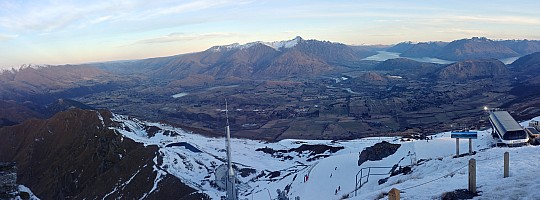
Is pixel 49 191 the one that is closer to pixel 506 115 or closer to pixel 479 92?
pixel 506 115

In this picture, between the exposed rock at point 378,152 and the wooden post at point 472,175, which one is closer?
the wooden post at point 472,175

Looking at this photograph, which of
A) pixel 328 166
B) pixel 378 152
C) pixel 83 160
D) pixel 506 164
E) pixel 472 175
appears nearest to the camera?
pixel 472 175

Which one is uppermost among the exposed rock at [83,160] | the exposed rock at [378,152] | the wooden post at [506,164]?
the wooden post at [506,164]

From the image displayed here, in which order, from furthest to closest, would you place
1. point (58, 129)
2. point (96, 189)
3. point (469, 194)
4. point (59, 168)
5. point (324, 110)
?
1. point (324, 110)
2. point (58, 129)
3. point (59, 168)
4. point (96, 189)
5. point (469, 194)

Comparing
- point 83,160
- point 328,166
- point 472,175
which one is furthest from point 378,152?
point 83,160

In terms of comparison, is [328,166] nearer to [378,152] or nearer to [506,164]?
[378,152]

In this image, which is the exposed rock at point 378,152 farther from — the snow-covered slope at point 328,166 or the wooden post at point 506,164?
the wooden post at point 506,164

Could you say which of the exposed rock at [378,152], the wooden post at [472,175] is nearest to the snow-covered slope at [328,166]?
the wooden post at [472,175]

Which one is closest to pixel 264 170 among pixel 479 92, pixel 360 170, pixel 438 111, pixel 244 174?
pixel 244 174
